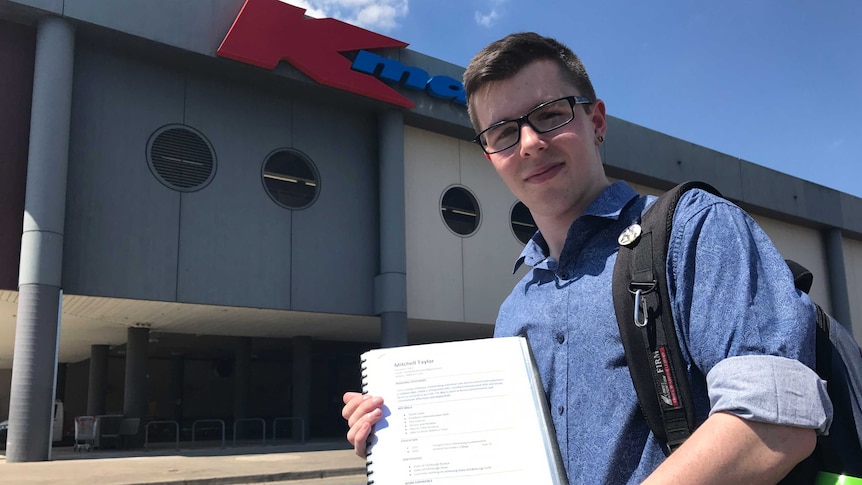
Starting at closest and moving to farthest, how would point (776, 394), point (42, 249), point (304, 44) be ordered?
point (776, 394), point (42, 249), point (304, 44)

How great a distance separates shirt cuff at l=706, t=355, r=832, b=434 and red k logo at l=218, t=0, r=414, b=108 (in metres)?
15.7

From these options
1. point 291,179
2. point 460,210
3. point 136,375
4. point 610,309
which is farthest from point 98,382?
point 610,309

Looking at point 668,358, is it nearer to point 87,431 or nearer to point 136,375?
point 87,431

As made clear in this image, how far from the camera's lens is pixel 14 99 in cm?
1432

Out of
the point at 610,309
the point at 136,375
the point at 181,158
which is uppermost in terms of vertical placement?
the point at 181,158

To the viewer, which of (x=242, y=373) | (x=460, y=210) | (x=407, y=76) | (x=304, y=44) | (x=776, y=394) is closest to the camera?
(x=776, y=394)

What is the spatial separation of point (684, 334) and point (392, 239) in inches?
660

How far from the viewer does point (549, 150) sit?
5.76 ft

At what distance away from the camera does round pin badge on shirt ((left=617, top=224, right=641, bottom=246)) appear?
1.47 m

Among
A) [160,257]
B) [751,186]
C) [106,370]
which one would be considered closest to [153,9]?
[160,257]

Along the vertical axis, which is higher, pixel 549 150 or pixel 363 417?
pixel 549 150

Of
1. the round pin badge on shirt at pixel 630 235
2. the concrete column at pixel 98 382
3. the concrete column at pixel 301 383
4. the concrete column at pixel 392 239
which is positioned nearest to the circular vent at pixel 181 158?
the concrete column at pixel 392 239

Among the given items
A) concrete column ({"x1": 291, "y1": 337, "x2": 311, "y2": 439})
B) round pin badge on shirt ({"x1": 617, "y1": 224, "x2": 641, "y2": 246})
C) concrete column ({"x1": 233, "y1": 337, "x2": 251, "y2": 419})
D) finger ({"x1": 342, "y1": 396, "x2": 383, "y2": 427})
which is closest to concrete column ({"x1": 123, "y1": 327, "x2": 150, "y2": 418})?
concrete column ({"x1": 233, "y1": 337, "x2": 251, "y2": 419})

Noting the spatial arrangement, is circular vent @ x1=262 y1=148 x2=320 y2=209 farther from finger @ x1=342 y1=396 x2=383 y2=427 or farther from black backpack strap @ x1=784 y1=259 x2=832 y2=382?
black backpack strap @ x1=784 y1=259 x2=832 y2=382
